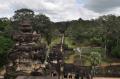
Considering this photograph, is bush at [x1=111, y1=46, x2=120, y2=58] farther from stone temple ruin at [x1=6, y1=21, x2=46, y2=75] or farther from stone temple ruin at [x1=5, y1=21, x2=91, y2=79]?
stone temple ruin at [x1=6, y1=21, x2=46, y2=75]

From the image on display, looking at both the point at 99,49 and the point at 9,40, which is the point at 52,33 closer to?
the point at 99,49

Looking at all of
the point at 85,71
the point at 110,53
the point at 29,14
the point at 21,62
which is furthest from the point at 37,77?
the point at 29,14

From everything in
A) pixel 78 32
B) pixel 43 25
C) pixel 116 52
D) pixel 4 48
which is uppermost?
pixel 43 25

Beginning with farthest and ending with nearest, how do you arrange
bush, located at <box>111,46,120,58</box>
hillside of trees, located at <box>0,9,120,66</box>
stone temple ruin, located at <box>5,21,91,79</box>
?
hillside of trees, located at <box>0,9,120,66</box>
bush, located at <box>111,46,120,58</box>
stone temple ruin, located at <box>5,21,91,79</box>

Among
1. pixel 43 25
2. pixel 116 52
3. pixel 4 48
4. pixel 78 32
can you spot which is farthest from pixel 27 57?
pixel 78 32

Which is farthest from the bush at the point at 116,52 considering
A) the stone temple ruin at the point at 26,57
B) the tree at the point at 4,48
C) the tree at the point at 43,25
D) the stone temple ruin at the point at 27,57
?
the stone temple ruin at the point at 26,57

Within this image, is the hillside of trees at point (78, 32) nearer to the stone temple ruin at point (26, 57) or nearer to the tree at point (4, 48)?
the tree at point (4, 48)

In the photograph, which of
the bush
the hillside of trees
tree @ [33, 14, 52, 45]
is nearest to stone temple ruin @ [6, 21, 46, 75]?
the hillside of trees

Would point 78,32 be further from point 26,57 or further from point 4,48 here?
point 26,57

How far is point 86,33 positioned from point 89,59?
1887 cm

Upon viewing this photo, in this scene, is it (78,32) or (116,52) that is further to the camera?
(78,32)

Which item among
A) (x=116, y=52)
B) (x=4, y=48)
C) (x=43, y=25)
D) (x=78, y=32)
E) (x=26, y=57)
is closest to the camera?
(x=26, y=57)

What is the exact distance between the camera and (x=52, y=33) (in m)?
80.4

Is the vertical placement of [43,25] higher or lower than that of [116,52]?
higher
